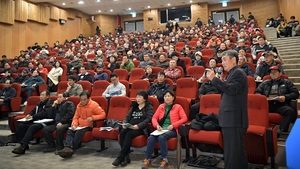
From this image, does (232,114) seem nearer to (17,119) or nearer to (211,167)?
(211,167)

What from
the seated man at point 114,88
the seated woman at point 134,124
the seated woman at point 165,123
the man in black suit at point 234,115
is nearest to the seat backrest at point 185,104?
the seated woman at point 165,123

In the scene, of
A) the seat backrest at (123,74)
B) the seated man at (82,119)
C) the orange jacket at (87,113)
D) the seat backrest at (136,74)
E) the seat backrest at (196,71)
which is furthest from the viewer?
the seat backrest at (123,74)

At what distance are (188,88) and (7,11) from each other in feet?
33.1

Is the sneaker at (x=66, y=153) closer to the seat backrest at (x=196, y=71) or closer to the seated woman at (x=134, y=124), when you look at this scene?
the seated woman at (x=134, y=124)

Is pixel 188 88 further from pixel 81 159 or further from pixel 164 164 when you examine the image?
pixel 81 159

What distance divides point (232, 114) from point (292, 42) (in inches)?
275

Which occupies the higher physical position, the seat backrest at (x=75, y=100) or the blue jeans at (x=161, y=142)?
the seat backrest at (x=75, y=100)

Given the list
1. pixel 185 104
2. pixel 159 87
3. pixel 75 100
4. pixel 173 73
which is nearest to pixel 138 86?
pixel 159 87

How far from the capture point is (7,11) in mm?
11180

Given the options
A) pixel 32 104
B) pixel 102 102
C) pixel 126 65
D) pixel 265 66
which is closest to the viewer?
pixel 102 102

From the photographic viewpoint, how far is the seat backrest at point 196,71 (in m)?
4.98

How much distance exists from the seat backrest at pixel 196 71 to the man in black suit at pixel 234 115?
8.93 ft

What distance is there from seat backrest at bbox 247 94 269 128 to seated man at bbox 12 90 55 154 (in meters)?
2.98

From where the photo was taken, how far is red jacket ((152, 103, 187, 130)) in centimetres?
321
